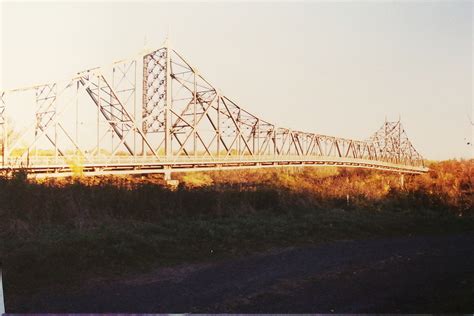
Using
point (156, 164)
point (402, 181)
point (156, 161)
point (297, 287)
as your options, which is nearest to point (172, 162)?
point (156, 161)

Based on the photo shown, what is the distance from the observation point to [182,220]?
10023mm

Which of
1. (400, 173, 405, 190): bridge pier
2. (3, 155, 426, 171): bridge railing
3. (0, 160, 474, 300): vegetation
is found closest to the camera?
(0, 160, 474, 300): vegetation

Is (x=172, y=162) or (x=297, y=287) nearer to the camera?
(x=297, y=287)

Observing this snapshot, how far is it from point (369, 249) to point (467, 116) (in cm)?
300

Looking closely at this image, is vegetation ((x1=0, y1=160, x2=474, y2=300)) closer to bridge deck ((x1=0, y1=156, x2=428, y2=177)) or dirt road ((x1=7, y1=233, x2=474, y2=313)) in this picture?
dirt road ((x1=7, y1=233, x2=474, y2=313))

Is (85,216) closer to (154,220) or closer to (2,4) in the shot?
(154,220)

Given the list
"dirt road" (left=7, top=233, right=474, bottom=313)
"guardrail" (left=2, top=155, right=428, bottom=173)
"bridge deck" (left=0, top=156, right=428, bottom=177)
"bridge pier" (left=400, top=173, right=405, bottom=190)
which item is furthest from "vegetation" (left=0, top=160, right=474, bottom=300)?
"guardrail" (left=2, top=155, right=428, bottom=173)

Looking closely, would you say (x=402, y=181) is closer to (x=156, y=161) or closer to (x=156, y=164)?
(x=156, y=164)

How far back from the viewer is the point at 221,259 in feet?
25.2

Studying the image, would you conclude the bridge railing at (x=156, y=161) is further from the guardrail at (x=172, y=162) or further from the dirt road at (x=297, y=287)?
the dirt road at (x=297, y=287)

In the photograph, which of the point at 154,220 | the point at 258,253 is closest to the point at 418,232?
the point at 258,253

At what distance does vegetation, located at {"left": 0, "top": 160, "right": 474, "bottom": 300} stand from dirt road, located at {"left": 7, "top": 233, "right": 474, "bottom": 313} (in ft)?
1.85

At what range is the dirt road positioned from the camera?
5773 millimetres

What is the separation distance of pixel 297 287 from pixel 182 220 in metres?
Result: 4.23
